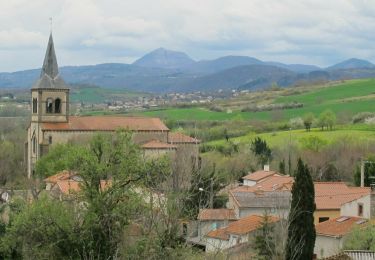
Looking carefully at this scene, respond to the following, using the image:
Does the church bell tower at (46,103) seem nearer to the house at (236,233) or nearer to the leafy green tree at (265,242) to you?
the house at (236,233)

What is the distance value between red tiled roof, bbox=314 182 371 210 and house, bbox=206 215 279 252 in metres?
6.67

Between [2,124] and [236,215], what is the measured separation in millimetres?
85251

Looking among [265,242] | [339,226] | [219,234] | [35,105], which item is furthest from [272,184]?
[35,105]

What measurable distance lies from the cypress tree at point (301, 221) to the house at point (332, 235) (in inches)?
101

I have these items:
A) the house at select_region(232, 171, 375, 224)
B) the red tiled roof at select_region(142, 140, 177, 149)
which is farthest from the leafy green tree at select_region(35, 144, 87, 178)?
the house at select_region(232, 171, 375, 224)

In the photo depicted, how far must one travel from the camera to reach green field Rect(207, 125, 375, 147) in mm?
92250

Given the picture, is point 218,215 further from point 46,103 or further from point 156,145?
point 46,103

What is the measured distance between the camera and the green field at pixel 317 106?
13538 centimetres

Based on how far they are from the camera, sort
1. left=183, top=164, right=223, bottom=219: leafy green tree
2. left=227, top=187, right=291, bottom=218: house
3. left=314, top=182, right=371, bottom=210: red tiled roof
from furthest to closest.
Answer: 1. left=227, top=187, right=291, bottom=218: house
2. left=314, top=182, right=371, bottom=210: red tiled roof
3. left=183, top=164, right=223, bottom=219: leafy green tree

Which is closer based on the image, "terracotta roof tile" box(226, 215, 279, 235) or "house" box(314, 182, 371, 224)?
"terracotta roof tile" box(226, 215, 279, 235)

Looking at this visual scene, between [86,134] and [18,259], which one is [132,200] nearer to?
[18,259]

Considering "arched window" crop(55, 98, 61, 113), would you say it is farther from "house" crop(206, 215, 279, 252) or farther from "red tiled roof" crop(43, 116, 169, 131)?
"house" crop(206, 215, 279, 252)

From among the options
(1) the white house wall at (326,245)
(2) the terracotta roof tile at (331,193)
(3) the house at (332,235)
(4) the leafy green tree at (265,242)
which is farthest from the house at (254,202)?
(4) the leafy green tree at (265,242)

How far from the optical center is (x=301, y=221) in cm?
3431
